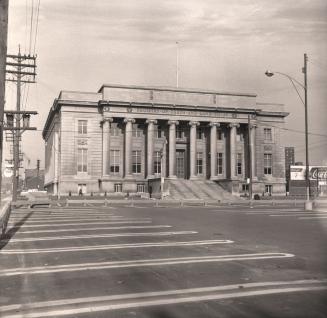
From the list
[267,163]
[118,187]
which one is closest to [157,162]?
[118,187]

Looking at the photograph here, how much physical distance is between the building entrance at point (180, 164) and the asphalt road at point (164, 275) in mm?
62336

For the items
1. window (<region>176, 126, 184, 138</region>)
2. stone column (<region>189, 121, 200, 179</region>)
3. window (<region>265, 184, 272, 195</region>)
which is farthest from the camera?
window (<region>265, 184, 272, 195</region>)

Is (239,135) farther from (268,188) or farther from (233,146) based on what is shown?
(268,188)

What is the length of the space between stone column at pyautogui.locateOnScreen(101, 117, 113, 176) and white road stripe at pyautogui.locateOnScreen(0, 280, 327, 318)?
2509 inches

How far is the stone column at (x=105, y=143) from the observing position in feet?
233

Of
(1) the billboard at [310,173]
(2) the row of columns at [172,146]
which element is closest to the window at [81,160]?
(2) the row of columns at [172,146]

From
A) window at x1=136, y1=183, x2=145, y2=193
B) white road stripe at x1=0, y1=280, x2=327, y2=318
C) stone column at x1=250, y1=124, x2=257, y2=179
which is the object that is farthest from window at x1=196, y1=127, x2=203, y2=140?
white road stripe at x1=0, y1=280, x2=327, y2=318

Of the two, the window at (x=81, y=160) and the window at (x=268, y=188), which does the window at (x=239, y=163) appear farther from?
the window at (x=81, y=160)

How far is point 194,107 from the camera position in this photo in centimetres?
7444

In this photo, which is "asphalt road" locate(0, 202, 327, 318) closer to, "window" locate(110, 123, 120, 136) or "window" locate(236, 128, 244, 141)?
"window" locate(110, 123, 120, 136)

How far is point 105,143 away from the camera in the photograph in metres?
71.5

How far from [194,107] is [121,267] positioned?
216 feet

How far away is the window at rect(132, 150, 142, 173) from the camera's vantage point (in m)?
73.9

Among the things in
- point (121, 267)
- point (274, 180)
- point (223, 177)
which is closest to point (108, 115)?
point (223, 177)
